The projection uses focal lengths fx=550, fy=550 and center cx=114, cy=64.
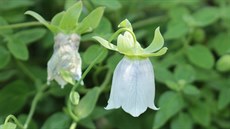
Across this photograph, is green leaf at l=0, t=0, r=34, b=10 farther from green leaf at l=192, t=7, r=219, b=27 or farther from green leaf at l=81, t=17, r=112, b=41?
green leaf at l=192, t=7, r=219, b=27

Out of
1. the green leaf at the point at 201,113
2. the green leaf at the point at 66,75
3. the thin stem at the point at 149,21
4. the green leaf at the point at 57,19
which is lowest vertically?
the green leaf at the point at 201,113

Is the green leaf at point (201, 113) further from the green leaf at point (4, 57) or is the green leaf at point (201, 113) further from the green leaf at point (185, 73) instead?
the green leaf at point (4, 57)

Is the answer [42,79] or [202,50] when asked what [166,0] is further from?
[42,79]

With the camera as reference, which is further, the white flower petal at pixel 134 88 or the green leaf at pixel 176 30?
the green leaf at pixel 176 30

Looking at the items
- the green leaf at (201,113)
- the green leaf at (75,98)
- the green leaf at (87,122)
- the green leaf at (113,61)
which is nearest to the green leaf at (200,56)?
the green leaf at (201,113)

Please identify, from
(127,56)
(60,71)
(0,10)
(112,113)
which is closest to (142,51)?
(127,56)

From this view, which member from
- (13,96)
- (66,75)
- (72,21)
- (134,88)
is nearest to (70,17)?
(72,21)
